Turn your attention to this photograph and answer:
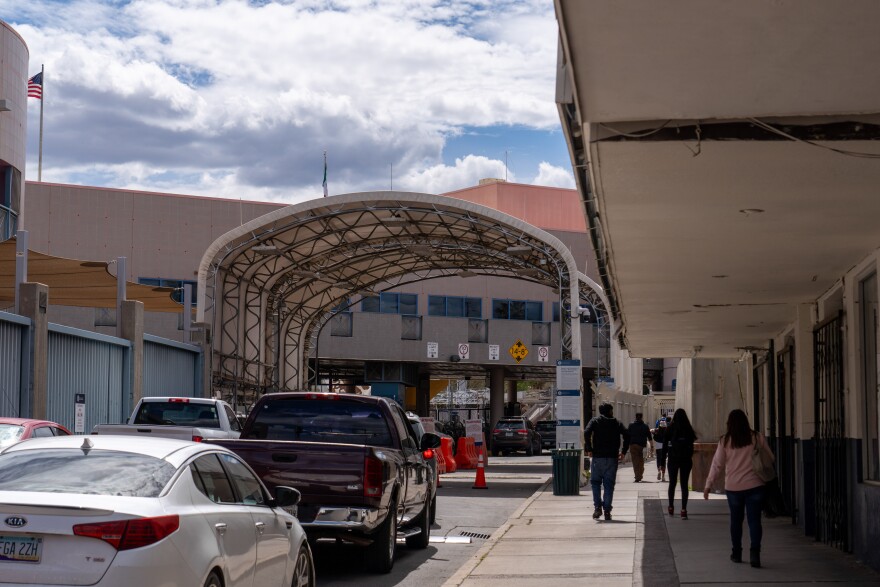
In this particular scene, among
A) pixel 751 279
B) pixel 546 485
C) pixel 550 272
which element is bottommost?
pixel 546 485

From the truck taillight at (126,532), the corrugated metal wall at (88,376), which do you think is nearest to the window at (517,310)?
the corrugated metal wall at (88,376)

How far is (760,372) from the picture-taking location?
24109mm

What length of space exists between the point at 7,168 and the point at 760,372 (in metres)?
18.6

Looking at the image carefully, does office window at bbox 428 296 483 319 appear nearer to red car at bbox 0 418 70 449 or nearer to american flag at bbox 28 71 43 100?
american flag at bbox 28 71 43 100

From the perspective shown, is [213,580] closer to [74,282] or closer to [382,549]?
[382,549]

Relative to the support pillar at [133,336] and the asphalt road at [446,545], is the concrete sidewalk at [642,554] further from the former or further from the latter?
the support pillar at [133,336]

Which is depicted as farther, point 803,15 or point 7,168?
point 7,168

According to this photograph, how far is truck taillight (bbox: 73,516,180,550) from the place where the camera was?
6.48 metres

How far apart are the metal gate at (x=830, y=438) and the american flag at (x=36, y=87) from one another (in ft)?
88.1

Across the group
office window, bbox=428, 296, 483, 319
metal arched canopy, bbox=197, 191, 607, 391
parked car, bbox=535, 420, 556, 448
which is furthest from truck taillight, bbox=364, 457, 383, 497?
office window, bbox=428, 296, 483, 319

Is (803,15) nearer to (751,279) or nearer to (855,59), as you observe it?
(855,59)

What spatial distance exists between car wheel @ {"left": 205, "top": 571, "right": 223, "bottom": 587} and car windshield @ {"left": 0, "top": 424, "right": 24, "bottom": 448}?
7055 millimetres

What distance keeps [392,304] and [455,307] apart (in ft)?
11.3

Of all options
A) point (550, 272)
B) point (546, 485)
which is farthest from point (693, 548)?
point (550, 272)
